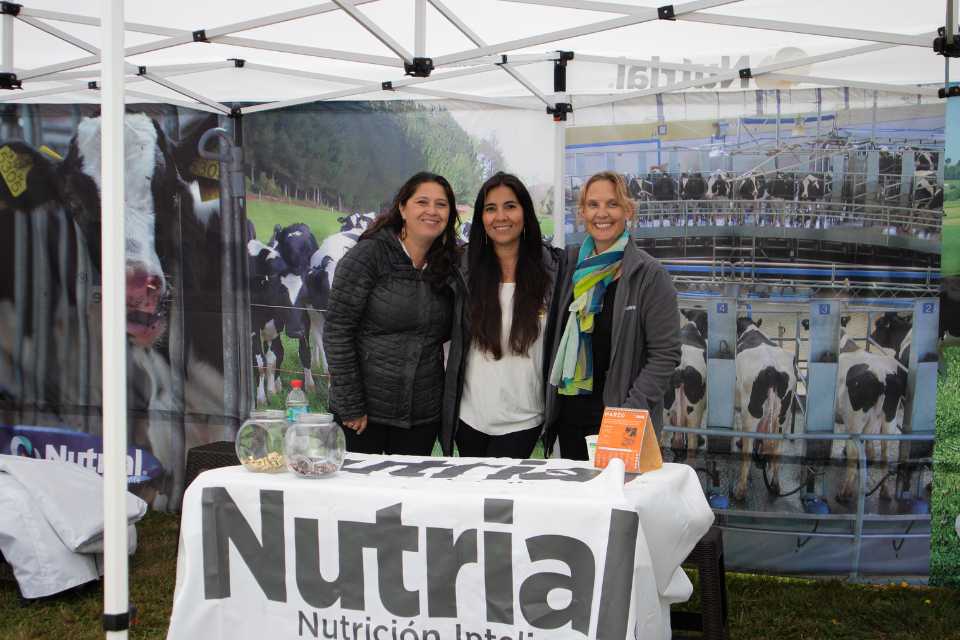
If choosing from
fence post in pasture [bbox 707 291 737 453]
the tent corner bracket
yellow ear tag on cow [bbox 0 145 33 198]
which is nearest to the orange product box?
the tent corner bracket

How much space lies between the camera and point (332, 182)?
414 centimetres

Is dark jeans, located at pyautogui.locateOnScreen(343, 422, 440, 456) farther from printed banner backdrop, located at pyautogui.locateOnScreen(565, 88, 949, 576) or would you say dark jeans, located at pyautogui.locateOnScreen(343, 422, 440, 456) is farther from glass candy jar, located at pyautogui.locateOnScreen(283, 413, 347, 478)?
printed banner backdrop, located at pyautogui.locateOnScreen(565, 88, 949, 576)

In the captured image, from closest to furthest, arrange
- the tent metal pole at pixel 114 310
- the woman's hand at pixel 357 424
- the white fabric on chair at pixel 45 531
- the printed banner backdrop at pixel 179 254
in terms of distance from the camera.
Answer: the tent metal pole at pixel 114 310
the woman's hand at pixel 357 424
the white fabric on chair at pixel 45 531
the printed banner backdrop at pixel 179 254

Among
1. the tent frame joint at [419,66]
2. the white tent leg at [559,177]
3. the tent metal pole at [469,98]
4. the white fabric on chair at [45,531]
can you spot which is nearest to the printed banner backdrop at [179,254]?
the tent metal pole at [469,98]

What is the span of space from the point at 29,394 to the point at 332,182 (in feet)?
6.37

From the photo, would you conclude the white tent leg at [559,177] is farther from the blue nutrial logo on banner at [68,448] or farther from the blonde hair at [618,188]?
the blue nutrial logo on banner at [68,448]

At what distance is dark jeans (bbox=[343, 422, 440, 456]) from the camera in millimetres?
2740

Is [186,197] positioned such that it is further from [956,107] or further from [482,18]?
[956,107]

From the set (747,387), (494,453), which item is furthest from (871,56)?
(494,453)

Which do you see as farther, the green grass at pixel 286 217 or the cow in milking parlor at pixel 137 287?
the cow in milking parlor at pixel 137 287

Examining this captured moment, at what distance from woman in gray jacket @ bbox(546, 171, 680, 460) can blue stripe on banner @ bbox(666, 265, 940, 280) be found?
3.68 ft

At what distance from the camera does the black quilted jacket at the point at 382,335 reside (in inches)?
105

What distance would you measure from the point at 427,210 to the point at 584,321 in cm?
56

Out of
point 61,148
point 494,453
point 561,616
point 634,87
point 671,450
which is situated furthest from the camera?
point 61,148
